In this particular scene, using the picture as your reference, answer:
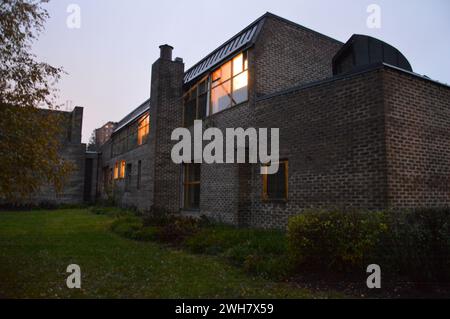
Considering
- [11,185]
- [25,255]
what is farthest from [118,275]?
[25,255]

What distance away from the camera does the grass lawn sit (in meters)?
5.60

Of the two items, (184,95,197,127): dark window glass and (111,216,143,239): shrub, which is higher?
(184,95,197,127): dark window glass

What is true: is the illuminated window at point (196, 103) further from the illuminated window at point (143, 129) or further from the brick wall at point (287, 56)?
the illuminated window at point (143, 129)

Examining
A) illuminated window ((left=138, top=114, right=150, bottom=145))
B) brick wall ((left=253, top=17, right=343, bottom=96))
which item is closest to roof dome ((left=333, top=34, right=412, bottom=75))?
brick wall ((left=253, top=17, right=343, bottom=96))

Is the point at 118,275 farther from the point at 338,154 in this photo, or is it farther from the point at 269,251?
the point at 338,154

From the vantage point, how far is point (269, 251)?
804 cm

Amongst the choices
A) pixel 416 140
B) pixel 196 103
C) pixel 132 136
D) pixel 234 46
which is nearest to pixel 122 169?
pixel 132 136

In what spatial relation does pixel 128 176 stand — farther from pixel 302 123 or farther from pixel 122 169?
pixel 302 123

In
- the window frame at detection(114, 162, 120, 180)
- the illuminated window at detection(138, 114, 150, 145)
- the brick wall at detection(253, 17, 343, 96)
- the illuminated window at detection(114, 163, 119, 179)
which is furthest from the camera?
the illuminated window at detection(114, 163, 119, 179)

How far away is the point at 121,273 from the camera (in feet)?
22.6

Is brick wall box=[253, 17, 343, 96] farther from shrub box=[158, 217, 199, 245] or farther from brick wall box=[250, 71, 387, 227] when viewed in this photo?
shrub box=[158, 217, 199, 245]

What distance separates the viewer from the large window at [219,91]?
1329cm

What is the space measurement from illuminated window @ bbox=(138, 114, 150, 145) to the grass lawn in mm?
12417

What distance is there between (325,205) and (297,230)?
2.79 metres
